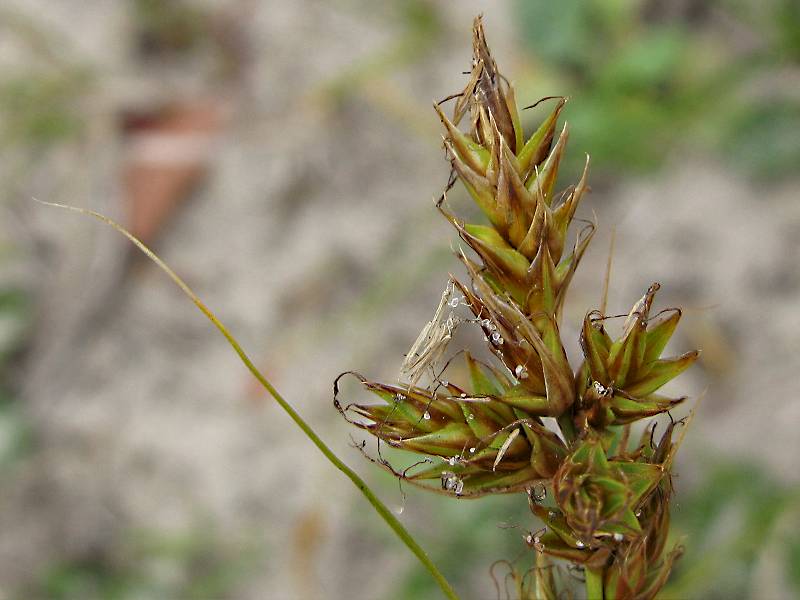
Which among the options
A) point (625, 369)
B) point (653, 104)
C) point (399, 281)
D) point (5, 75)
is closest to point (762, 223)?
point (653, 104)

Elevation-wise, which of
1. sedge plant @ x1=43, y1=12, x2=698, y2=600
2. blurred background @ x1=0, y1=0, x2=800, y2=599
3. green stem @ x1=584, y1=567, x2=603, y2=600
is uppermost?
blurred background @ x1=0, y1=0, x2=800, y2=599

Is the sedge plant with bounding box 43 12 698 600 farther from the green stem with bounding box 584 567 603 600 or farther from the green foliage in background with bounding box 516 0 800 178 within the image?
the green foliage in background with bounding box 516 0 800 178

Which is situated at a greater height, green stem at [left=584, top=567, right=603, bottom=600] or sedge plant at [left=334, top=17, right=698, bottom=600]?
sedge plant at [left=334, top=17, right=698, bottom=600]

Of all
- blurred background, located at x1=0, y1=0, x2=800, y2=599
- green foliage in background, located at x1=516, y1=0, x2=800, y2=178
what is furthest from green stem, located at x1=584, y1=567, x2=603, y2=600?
green foliage in background, located at x1=516, y1=0, x2=800, y2=178

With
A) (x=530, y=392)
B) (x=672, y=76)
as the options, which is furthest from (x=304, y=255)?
(x=530, y=392)

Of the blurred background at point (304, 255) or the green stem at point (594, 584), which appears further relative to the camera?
the blurred background at point (304, 255)

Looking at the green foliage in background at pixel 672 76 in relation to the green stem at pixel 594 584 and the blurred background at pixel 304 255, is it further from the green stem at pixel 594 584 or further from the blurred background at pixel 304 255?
the green stem at pixel 594 584

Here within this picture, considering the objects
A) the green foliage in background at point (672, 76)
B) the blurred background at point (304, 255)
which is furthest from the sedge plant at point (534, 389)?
the green foliage in background at point (672, 76)

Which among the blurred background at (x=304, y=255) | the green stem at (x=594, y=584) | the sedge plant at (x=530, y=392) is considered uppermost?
the blurred background at (x=304, y=255)

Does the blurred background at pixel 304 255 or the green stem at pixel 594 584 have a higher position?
the blurred background at pixel 304 255
